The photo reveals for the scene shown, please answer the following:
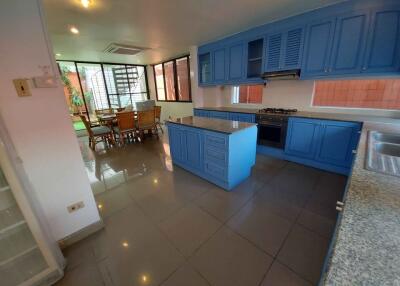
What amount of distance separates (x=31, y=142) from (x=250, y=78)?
370cm

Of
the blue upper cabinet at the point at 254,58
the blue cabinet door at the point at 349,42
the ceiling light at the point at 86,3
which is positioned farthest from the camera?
the blue upper cabinet at the point at 254,58

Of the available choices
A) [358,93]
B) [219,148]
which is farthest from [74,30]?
[358,93]

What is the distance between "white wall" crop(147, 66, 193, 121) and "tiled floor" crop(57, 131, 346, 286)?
11.5ft

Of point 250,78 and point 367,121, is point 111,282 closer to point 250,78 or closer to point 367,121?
point 367,121

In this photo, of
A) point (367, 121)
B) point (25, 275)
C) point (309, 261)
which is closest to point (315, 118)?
point (367, 121)

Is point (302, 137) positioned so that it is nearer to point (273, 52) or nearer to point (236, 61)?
point (273, 52)

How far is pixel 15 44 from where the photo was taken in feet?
4.10

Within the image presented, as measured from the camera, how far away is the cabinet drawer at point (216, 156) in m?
2.32

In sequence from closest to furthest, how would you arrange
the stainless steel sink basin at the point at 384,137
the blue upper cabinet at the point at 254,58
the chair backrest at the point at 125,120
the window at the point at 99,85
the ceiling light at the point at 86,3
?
the stainless steel sink basin at the point at 384,137 → the ceiling light at the point at 86,3 → the blue upper cabinet at the point at 254,58 → the chair backrest at the point at 125,120 → the window at the point at 99,85

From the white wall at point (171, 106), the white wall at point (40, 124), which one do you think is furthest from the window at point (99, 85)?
the white wall at point (40, 124)

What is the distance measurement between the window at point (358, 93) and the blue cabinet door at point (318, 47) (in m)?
0.45

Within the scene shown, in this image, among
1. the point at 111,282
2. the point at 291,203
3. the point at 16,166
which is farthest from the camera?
the point at 291,203

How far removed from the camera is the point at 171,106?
22.1ft

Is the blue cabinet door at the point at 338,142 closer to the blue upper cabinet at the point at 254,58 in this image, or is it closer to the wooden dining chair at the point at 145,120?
the blue upper cabinet at the point at 254,58
